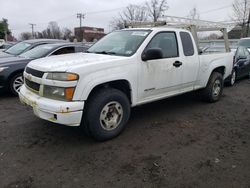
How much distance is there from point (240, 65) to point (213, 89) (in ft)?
12.3

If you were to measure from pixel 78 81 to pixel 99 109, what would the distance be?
1.84 ft

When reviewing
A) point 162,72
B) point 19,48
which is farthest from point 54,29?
point 162,72

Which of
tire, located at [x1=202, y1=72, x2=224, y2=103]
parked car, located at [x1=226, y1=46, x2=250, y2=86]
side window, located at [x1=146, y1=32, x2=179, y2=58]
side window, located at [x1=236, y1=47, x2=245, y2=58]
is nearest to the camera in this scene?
side window, located at [x1=146, y1=32, x2=179, y2=58]

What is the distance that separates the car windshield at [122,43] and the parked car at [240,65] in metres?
5.17

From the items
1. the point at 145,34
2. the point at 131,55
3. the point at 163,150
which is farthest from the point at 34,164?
the point at 145,34

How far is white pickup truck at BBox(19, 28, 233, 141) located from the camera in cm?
363

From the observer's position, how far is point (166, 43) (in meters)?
5.02

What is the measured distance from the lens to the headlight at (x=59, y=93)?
3.59 metres

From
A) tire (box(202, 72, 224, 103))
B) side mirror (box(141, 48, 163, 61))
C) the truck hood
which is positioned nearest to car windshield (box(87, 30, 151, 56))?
side mirror (box(141, 48, 163, 61))

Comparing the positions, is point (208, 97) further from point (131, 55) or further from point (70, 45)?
point (70, 45)

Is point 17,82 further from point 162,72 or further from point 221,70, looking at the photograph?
point 221,70

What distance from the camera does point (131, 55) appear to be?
4.33m

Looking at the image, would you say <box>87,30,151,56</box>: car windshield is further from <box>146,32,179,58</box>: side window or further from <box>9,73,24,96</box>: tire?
<box>9,73,24,96</box>: tire

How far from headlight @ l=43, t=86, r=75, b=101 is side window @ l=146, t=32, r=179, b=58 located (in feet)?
5.92
